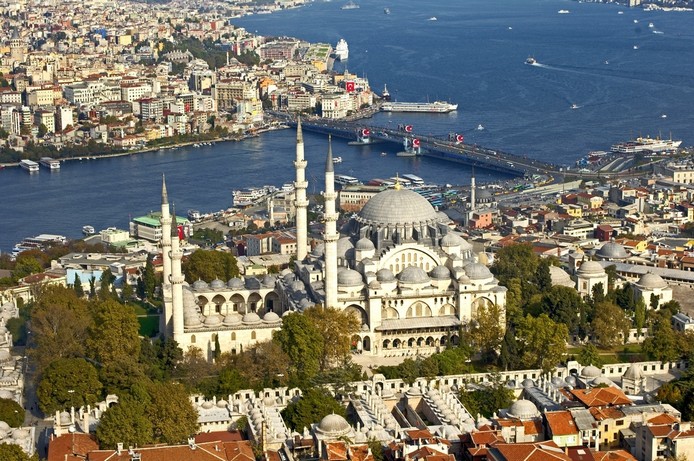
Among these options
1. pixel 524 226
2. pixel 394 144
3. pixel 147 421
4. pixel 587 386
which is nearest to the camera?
pixel 147 421

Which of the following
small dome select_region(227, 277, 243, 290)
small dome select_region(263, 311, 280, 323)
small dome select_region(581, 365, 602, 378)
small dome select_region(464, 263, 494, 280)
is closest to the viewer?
small dome select_region(581, 365, 602, 378)

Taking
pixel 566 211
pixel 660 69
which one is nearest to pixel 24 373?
pixel 566 211

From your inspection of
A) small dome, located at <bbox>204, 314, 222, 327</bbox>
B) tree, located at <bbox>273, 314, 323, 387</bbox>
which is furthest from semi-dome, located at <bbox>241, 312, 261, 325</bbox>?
tree, located at <bbox>273, 314, 323, 387</bbox>

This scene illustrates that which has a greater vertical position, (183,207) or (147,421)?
(147,421)

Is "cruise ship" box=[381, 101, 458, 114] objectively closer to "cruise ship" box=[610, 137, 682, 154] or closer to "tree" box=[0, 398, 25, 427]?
"cruise ship" box=[610, 137, 682, 154]

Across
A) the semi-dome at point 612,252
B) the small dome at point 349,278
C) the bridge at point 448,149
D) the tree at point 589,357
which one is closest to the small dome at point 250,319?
the small dome at point 349,278

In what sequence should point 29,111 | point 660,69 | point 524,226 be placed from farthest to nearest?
point 660,69 → point 29,111 → point 524,226

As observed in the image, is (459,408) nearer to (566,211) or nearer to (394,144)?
(566,211)
